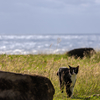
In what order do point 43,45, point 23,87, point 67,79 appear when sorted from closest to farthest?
point 23,87
point 67,79
point 43,45

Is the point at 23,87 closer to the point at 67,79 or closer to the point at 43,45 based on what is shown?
the point at 67,79

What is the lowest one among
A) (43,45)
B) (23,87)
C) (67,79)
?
(43,45)

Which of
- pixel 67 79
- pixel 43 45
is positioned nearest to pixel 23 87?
pixel 67 79

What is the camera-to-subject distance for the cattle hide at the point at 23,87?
3.71 metres

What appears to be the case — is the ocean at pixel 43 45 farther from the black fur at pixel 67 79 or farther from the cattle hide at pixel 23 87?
the cattle hide at pixel 23 87

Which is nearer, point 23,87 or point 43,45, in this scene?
point 23,87

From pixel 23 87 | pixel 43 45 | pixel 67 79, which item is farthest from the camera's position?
pixel 43 45

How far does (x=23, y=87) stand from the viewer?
3.84 meters

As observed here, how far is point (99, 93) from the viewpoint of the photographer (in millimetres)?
6445

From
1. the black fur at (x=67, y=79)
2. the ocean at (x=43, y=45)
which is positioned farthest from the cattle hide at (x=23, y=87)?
the ocean at (x=43, y=45)

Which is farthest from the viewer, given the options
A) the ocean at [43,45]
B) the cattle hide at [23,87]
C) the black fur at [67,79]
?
the ocean at [43,45]

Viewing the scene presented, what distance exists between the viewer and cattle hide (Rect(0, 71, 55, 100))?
3.71 m

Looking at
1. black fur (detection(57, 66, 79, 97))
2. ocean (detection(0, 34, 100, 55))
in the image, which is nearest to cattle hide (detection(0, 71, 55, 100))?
black fur (detection(57, 66, 79, 97))

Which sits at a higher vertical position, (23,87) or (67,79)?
(23,87)
